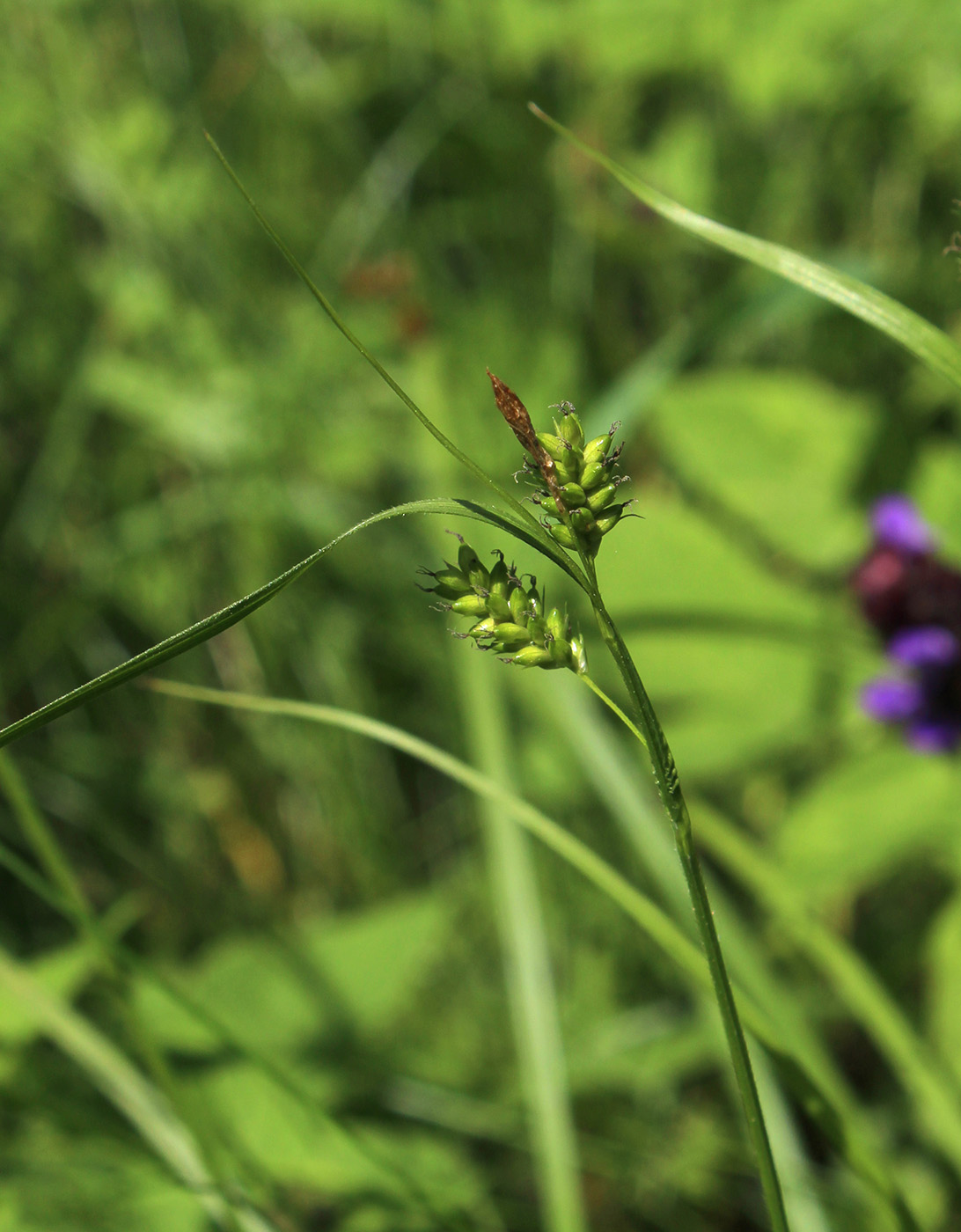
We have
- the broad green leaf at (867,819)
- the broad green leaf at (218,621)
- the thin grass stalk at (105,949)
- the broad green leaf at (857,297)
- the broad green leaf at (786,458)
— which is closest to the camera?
the broad green leaf at (218,621)

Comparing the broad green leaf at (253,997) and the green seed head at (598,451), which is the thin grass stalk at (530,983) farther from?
the green seed head at (598,451)

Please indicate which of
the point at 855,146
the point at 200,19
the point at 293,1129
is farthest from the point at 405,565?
the point at 200,19

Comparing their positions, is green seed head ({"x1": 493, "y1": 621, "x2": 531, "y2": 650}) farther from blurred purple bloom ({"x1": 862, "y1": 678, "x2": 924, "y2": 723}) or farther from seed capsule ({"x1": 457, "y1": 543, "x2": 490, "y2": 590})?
blurred purple bloom ({"x1": 862, "y1": 678, "x2": 924, "y2": 723})

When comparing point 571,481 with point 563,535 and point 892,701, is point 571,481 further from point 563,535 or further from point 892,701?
point 892,701

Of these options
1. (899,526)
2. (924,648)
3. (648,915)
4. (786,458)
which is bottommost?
(648,915)

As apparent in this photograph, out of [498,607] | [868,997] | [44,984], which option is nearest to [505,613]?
[498,607]

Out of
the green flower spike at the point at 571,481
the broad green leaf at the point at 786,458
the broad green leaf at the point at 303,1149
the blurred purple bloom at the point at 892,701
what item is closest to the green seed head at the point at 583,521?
the green flower spike at the point at 571,481
